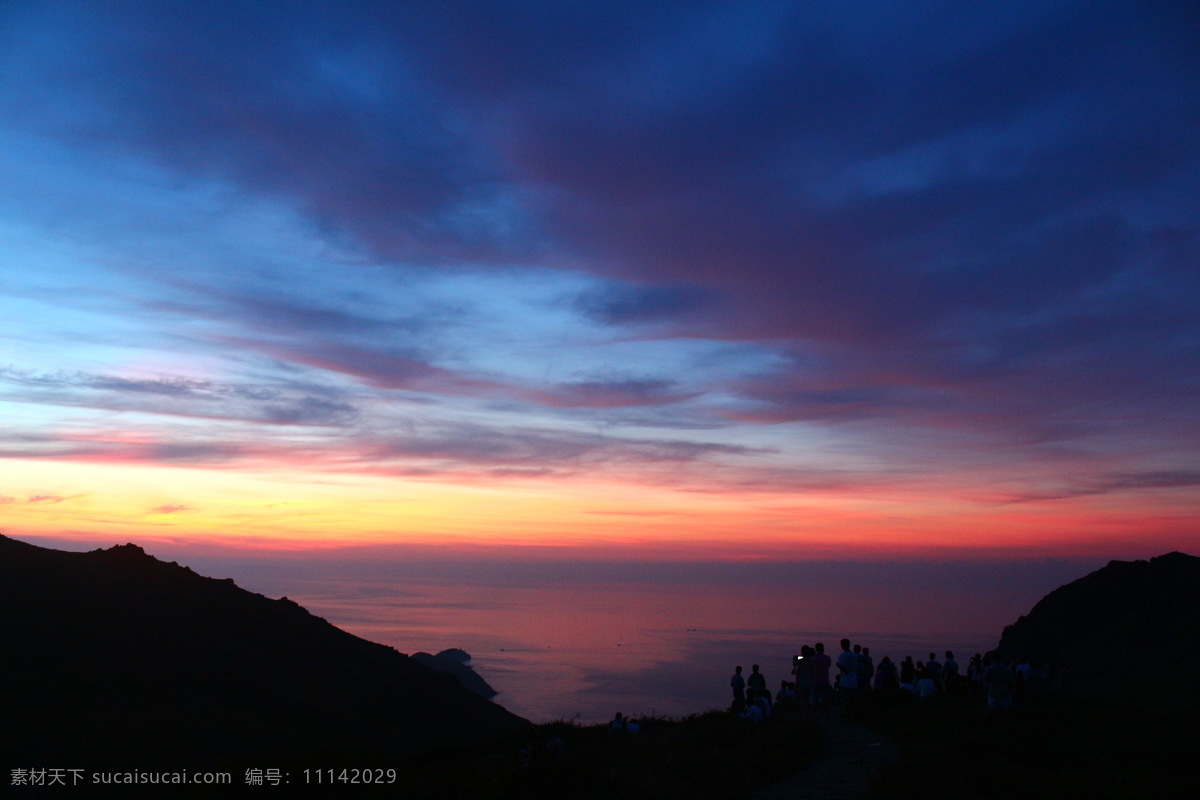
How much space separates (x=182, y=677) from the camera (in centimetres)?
3344

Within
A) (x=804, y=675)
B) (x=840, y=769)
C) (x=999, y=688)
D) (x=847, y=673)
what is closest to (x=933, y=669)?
(x=847, y=673)

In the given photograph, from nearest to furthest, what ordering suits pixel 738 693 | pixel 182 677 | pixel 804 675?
1. pixel 804 675
2. pixel 738 693
3. pixel 182 677

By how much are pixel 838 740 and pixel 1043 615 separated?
→ 1700 inches

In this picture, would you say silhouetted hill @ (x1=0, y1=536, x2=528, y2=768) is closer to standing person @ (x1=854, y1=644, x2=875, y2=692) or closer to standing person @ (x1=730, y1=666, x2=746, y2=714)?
standing person @ (x1=730, y1=666, x2=746, y2=714)

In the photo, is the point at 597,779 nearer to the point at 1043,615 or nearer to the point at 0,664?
the point at 0,664

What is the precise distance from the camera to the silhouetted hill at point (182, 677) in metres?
26.7

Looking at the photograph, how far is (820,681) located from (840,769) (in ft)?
18.3

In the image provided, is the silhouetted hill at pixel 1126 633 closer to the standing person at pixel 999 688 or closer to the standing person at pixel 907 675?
the standing person at pixel 907 675

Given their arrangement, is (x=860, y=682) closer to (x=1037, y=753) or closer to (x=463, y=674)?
(x=1037, y=753)

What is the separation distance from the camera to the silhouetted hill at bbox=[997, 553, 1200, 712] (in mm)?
33625

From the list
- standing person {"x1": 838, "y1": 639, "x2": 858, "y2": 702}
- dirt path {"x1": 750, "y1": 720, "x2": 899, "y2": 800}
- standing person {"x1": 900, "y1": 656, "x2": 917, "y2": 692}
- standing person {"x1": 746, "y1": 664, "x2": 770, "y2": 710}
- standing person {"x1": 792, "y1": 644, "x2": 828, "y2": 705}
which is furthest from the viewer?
standing person {"x1": 900, "y1": 656, "x2": 917, "y2": 692}

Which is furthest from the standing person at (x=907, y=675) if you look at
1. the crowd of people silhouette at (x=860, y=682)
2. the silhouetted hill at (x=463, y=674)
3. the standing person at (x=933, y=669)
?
the silhouetted hill at (x=463, y=674)

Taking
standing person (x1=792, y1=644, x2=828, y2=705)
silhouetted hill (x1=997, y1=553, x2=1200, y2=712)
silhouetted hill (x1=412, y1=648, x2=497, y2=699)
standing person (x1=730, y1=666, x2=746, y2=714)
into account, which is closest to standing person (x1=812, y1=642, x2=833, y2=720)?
standing person (x1=792, y1=644, x2=828, y2=705)

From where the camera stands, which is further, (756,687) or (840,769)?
(756,687)
